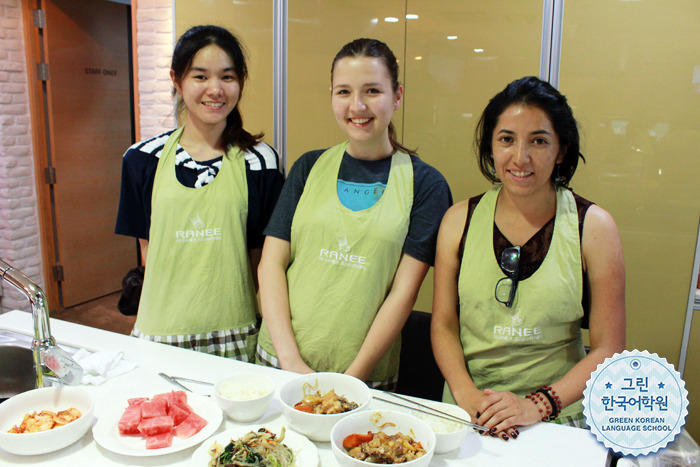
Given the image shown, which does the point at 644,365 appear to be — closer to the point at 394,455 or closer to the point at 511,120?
the point at 394,455

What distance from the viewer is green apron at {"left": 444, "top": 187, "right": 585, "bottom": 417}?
1.55m

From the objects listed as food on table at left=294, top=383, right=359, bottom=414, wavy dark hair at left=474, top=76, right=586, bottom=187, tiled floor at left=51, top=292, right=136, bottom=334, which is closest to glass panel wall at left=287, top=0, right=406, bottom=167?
wavy dark hair at left=474, top=76, right=586, bottom=187

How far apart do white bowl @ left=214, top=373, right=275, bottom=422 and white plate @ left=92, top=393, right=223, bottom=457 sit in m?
0.04

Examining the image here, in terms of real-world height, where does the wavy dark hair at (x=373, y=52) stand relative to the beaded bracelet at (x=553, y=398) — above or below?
above

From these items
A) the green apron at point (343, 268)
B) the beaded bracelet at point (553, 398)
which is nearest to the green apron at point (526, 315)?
the beaded bracelet at point (553, 398)

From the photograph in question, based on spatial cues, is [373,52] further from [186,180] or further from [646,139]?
[646,139]

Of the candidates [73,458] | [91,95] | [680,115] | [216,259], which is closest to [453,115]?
[680,115]

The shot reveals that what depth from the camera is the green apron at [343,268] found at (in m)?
1.72

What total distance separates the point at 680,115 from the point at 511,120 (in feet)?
4.61

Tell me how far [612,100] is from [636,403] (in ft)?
6.16

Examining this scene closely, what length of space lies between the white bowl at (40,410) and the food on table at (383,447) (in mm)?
594

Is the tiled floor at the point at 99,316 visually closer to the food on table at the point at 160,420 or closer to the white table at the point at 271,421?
the white table at the point at 271,421

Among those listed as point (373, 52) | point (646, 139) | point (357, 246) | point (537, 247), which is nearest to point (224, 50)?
point (373, 52)

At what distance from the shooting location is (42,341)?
4.29 ft
